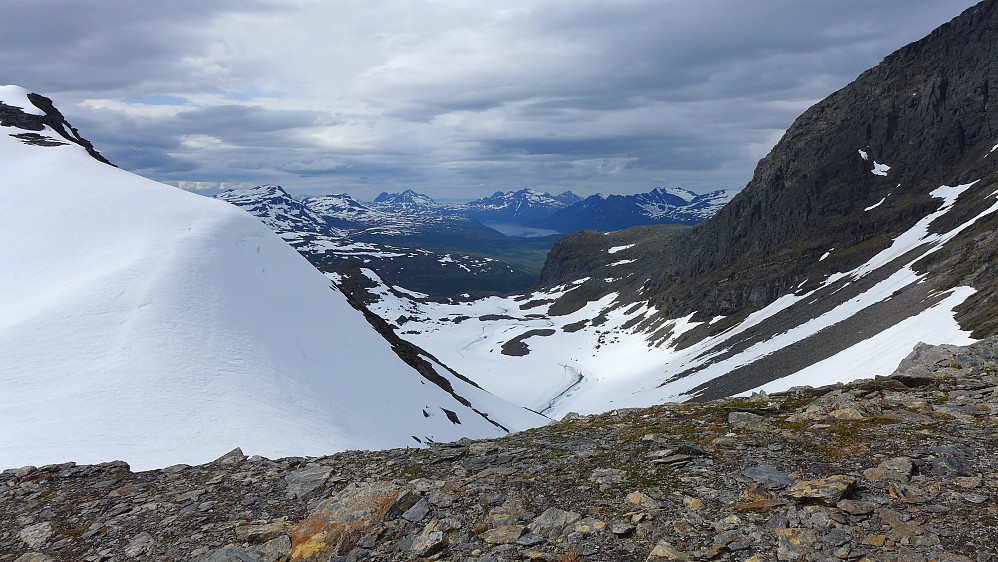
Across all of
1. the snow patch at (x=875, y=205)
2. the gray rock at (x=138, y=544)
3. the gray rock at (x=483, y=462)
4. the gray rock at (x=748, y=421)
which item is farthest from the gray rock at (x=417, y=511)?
the snow patch at (x=875, y=205)

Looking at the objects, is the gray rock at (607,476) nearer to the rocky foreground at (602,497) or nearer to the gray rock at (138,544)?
the rocky foreground at (602,497)

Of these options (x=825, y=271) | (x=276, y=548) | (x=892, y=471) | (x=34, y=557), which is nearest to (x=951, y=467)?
(x=892, y=471)

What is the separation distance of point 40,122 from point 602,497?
96.2 meters

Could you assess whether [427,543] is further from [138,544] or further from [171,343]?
[171,343]

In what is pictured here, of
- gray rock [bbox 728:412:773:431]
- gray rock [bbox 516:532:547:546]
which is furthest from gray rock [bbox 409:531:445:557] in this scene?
gray rock [bbox 728:412:773:431]

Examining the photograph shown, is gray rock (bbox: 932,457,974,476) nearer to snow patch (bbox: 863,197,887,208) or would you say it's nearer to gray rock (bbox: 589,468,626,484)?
gray rock (bbox: 589,468,626,484)

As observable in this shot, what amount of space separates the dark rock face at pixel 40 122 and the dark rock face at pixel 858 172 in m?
131

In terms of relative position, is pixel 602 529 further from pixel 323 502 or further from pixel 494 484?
pixel 323 502

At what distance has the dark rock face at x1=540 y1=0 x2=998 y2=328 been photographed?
113 meters

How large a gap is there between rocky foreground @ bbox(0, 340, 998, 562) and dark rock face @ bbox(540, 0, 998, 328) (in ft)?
375

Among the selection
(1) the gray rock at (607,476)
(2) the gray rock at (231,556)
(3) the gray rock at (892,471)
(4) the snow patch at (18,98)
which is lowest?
(1) the gray rock at (607,476)

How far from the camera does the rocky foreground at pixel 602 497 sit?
7.21 m

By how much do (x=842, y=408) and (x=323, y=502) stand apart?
12.9 meters

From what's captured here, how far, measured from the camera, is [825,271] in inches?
4227
